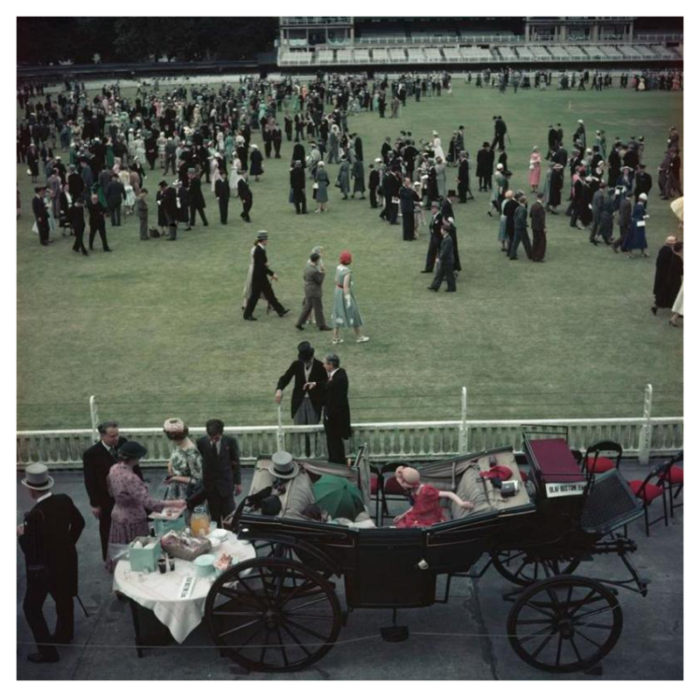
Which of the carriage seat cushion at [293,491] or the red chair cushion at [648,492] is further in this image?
the red chair cushion at [648,492]

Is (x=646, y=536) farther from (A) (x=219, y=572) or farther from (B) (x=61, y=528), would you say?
(B) (x=61, y=528)

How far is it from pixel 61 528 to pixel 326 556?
6.84 ft

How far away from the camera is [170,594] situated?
23.1 ft

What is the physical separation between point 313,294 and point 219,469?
234 inches

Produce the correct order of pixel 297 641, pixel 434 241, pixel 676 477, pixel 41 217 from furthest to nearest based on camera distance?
pixel 41 217, pixel 434 241, pixel 676 477, pixel 297 641

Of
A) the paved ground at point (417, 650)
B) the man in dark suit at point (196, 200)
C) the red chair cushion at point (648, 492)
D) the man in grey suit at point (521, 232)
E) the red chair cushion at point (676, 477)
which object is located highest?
the man in dark suit at point (196, 200)

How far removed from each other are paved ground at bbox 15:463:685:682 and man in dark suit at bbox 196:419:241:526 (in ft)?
4.03

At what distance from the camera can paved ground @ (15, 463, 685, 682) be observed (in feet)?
22.5

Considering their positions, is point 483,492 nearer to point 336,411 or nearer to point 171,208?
point 336,411

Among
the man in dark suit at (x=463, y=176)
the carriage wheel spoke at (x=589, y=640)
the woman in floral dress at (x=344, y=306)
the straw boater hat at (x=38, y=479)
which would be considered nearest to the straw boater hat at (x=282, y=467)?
the straw boater hat at (x=38, y=479)

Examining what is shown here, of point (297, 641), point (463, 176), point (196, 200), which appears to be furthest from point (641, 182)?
point (297, 641)

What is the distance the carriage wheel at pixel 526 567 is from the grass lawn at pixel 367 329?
3.33 m

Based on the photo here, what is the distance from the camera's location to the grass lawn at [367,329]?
39.1 feet

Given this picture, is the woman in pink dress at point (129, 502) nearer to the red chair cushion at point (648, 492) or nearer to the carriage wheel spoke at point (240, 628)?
the carriage wheel spoke at point (240, 628)
